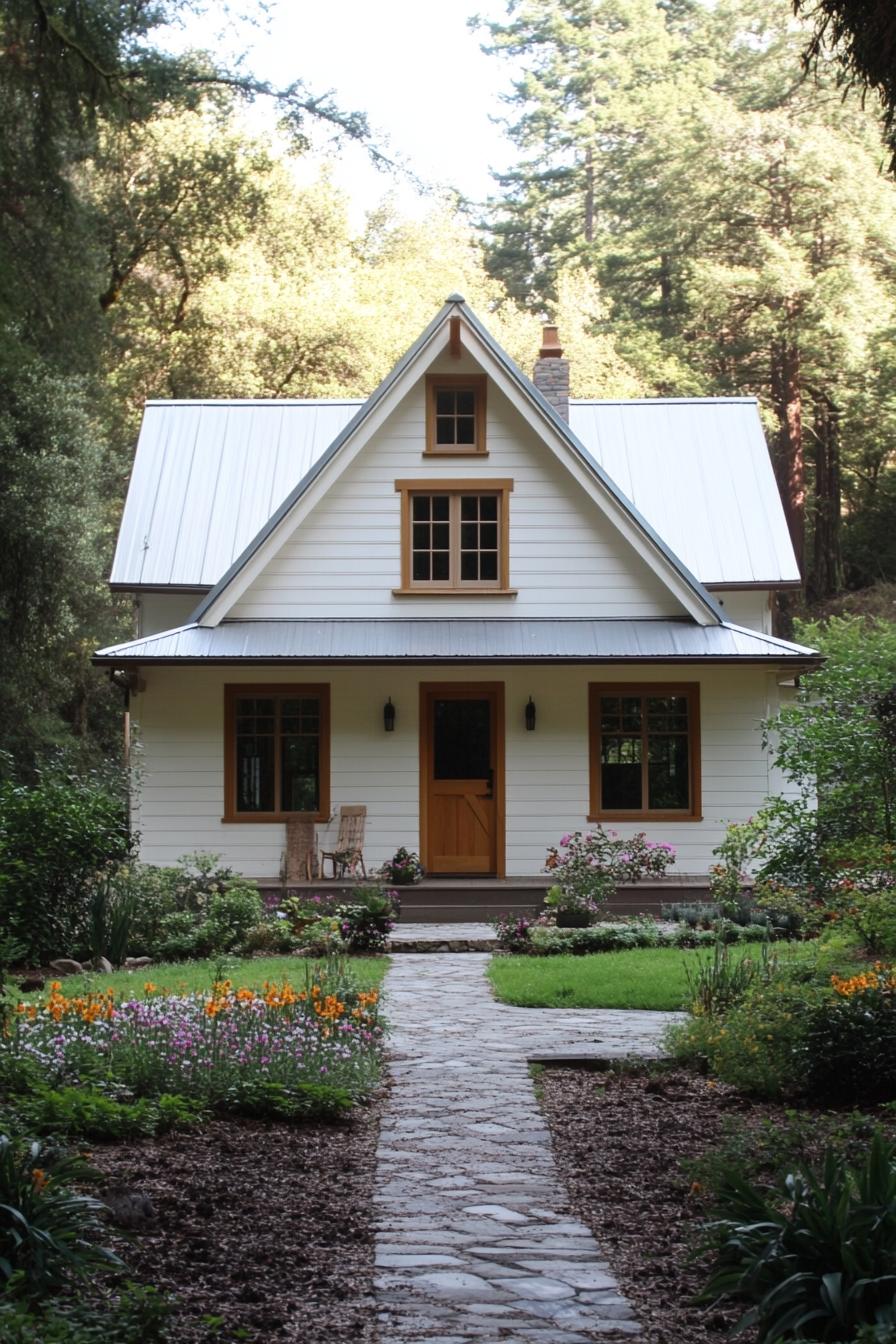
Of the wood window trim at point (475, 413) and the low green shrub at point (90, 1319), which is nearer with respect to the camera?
the low green shrub at point (90, 1319)

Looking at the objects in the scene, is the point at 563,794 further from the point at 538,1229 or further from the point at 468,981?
the point at 538,1229

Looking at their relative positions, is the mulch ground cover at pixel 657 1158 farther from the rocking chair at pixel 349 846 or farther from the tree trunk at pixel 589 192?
the tree trunk at pixel 589 192

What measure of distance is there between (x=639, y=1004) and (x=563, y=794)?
7660 mm

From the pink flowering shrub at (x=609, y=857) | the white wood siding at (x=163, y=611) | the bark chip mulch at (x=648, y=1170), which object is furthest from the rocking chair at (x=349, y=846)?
the bark chip mulch at (x=648, y=1170)

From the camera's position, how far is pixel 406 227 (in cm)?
4866

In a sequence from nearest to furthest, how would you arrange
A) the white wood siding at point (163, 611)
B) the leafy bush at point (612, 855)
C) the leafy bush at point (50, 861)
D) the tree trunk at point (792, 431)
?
the leafy bush at point (50, 861) < the leafy bush at point (612, 855) < the white wood siding at point (163, 611) < the tree trunk at point (792, 431)

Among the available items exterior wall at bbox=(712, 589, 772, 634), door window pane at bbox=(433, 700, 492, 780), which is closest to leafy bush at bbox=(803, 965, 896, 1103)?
door window pane at bbox=(433, 700, 492, 780)

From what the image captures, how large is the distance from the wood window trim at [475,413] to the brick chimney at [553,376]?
8.77 ft

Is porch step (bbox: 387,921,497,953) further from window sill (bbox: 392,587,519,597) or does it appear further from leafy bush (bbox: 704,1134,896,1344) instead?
leafy bush (bbox: 704,1134,896,1344)

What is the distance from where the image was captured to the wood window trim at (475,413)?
1875cm

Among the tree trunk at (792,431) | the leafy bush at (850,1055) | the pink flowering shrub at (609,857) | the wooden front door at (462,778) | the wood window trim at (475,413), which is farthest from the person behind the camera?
the tree trunk at (792,431)

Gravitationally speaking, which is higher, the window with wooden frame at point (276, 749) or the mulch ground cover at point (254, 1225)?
the window with wooden frame at point (276, 749)

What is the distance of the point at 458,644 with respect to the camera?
17922 millimetres

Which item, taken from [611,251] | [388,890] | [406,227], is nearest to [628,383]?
[611,251]
